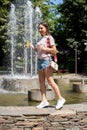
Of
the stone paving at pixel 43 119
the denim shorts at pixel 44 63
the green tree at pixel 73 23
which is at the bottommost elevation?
the green tree at pixel 73 23

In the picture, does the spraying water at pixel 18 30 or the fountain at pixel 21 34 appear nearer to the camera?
the fountain at pixel 21 34

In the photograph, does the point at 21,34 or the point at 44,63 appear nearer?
the point at 44,63

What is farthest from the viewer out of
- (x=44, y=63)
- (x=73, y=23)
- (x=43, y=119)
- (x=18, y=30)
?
(x=73, y=23)

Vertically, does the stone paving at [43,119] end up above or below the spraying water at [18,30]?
above

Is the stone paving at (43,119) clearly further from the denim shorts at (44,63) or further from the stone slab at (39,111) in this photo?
the denim shorts at (44,63)

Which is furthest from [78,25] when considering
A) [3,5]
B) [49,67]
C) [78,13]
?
[49,67]

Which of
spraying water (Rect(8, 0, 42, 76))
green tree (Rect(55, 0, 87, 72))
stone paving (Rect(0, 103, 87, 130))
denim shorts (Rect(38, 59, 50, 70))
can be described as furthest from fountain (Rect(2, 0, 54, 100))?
stone paving (Rect(0, 103, 87, 130))

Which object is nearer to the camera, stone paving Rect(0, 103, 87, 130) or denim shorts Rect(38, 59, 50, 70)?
stone paving Rect(0, 103, 87, 130)

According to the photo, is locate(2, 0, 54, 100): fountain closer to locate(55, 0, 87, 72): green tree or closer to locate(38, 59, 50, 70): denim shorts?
locate(55, 0, 87, 72): green tree

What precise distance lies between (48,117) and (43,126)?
200 millimetres

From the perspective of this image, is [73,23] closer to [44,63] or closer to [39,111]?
[44,63]

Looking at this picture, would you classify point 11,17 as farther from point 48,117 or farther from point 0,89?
point 48,117

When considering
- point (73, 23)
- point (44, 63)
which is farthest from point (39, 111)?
point (73, 23)

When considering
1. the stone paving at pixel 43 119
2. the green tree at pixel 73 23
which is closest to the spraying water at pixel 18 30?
the green tree at pixel 73 23
